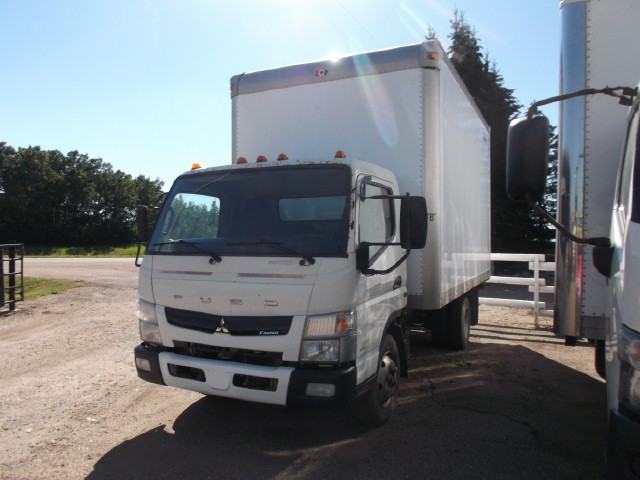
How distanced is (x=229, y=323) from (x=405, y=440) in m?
1.79

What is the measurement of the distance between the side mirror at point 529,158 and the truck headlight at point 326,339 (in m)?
1.46

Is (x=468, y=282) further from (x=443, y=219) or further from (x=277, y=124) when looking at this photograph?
(x=277, y=124)

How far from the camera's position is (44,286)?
13.2m

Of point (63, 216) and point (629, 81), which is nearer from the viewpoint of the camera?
point (629, 81)

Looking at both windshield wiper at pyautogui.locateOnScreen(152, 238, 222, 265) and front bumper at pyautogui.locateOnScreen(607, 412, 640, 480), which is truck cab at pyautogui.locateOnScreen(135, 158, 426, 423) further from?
front bumper at pyautogui.locateOnScreen(607, 412, 640, 480)

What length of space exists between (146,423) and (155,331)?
1034mm

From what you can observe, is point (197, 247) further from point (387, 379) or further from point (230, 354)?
point (387, 379)

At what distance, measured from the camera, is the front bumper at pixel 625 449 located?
6.64ft

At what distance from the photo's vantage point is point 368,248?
3.46 meters

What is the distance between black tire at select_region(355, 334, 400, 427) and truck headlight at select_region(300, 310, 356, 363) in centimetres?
51

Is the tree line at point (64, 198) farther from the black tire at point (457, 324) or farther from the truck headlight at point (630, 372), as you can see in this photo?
the truck headlight at point (630, 372)

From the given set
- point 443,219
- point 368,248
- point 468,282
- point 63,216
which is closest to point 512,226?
point 468,282

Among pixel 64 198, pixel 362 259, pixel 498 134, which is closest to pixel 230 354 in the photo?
pixel 362 259

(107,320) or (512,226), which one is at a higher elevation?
(512,226)
